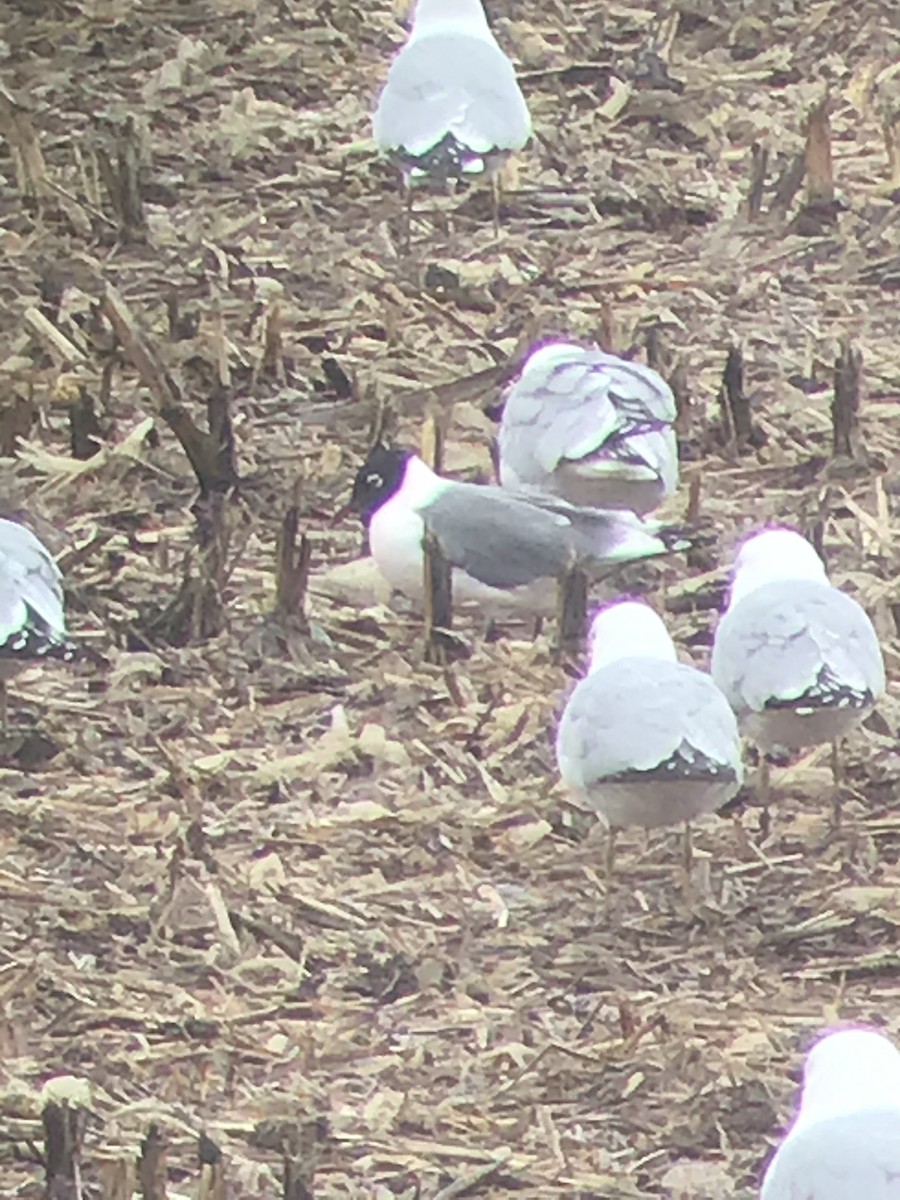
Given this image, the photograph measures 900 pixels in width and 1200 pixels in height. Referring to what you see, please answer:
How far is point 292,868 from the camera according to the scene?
3.30 m

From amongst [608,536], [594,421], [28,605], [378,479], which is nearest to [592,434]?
[594,421]

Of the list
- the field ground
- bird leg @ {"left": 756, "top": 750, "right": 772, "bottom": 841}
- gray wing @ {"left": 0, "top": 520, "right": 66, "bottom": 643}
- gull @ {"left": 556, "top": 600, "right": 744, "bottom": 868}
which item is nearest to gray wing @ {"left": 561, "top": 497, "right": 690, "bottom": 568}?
the field ground

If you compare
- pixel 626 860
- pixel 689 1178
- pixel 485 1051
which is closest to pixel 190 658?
pixel 626 860

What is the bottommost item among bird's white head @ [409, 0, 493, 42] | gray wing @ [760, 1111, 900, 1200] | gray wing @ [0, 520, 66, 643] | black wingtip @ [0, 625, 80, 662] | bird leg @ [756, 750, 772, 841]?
bird leg @ [756, 750, 772, 841]

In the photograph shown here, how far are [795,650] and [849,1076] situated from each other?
0.76 meters

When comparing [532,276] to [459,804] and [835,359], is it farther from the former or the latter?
[459,804]

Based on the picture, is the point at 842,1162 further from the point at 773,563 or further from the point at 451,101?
the point at 451,101

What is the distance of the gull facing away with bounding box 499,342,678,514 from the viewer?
3846 millimetres

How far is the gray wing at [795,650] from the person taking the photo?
3.17 meters

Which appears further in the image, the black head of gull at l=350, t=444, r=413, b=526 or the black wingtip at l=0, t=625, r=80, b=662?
the black head of gull at l=350, t=444, r=413, b=526

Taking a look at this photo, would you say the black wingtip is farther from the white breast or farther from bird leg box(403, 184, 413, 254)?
bird leg box(403, 184, 413, 254)

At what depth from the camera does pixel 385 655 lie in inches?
151

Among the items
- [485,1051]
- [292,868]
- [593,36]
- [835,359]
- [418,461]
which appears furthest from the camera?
[593,36]

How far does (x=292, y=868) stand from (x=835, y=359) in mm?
1577
